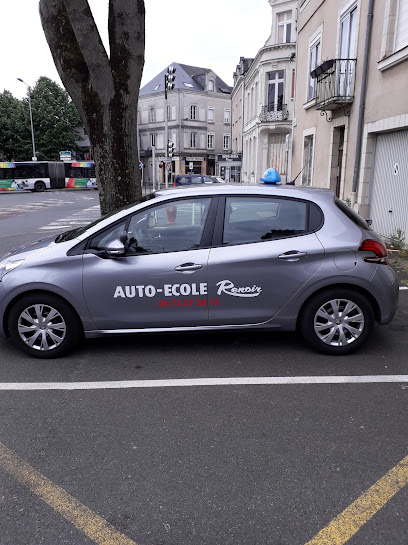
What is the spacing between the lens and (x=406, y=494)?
8.38 ft

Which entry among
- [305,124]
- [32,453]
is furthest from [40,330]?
[305,124]

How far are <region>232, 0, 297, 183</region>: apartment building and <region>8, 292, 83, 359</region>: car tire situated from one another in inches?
1024

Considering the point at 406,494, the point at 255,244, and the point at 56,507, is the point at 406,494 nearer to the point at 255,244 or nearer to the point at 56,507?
the point at 56,507

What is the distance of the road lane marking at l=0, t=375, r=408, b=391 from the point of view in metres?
3.87

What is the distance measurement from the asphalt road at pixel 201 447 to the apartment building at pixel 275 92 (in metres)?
26.1

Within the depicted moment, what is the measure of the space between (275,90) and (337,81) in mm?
20636

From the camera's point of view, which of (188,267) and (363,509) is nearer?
(363,509)

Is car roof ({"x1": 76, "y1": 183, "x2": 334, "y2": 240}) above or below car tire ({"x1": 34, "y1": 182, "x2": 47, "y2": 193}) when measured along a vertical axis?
above

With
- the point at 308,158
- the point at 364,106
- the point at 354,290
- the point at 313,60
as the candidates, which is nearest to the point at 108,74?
the point at 354,290

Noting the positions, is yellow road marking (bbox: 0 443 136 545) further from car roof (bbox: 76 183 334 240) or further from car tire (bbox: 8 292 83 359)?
car roof (bbox: 76 183 334 240)

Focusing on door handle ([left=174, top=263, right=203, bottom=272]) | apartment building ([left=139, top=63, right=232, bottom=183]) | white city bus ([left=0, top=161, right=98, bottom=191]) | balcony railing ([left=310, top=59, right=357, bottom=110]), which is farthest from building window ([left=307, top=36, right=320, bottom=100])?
apartment building ([left=139, top=63, right=232, bottom=183])

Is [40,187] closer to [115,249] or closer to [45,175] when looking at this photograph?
[45,175]

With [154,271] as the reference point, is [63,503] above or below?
below

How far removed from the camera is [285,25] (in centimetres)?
3069
